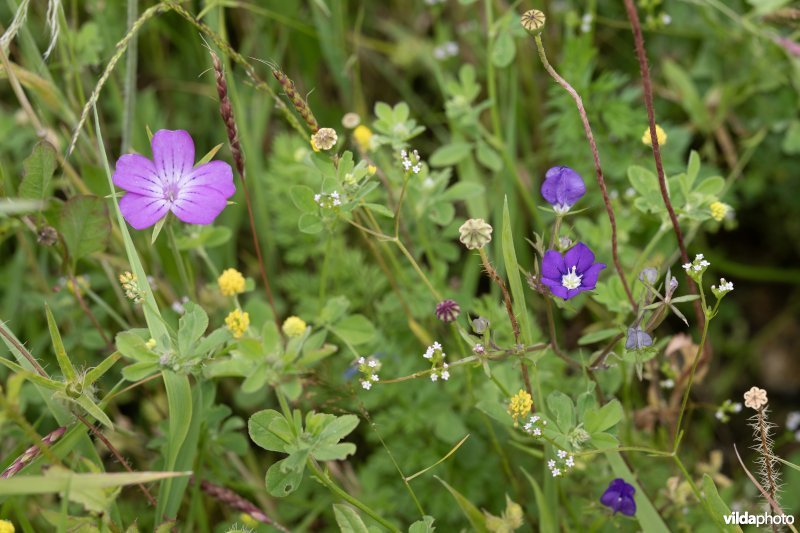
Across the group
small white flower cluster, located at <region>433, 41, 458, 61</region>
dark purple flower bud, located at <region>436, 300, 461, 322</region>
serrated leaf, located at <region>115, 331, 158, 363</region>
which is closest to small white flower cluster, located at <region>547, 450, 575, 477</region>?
dark purple flower bud, located at <region>436, 300, 461, 322</region>

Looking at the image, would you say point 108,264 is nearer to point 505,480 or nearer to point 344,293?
point 344,293

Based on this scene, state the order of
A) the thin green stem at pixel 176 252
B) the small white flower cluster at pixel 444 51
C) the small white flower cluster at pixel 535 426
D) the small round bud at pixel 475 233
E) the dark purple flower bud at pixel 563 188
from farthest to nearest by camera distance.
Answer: the small white flower cluster at pixel 444 51 → the thin green stem at pixel 176 252 → the dark purple flower bud at pixel 563 188 → the small white flower cluster at pixel 535 426 → the small round bud at pixel 475 233

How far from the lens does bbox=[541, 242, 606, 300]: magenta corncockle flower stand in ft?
5.66

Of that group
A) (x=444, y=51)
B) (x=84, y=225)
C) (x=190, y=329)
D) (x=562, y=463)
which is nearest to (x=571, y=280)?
(x=562, y=463)

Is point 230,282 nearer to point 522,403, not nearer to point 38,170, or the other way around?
point 38,170

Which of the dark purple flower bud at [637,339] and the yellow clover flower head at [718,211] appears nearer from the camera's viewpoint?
the dark purple flower bud at [637,339]

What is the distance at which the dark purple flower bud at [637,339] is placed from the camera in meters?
1.72

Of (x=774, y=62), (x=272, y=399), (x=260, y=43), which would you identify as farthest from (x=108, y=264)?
(x=774, y=62)

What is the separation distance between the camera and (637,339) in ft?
5.68

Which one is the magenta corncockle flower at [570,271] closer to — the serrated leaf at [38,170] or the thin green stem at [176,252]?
the thin green stem at [176,252]

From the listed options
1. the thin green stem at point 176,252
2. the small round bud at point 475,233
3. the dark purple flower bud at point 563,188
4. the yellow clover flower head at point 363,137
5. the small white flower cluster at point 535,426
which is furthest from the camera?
the yellow clover flower head at point 363,137

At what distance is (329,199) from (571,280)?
0.58 metres

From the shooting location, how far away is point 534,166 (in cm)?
310

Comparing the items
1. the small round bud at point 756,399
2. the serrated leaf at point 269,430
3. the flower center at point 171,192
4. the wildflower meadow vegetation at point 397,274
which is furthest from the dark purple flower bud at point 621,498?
the flower center at point 171,192
